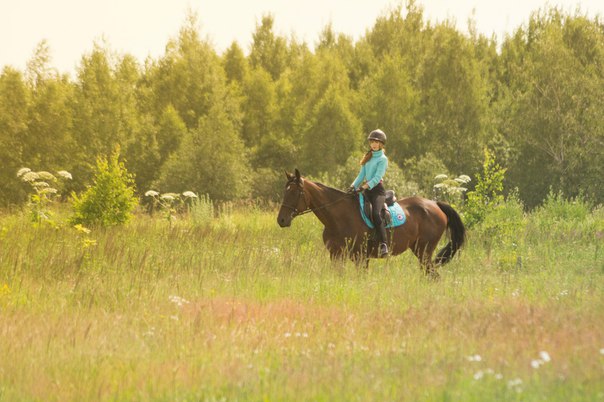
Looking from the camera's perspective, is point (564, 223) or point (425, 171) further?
point (425, 171)

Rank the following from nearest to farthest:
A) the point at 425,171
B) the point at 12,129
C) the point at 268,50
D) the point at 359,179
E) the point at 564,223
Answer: the point at 359,179, the point at 564,223, the point at 425,171, the point at 12,129, the point at 268,50

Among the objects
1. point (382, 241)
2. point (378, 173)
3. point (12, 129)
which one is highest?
point (378, 173)

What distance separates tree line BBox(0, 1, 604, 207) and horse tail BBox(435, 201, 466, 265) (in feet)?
41.4

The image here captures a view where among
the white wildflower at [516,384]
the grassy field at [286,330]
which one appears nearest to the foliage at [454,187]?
the grassy field at [286,330]

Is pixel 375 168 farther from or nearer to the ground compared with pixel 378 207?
farther from the ground

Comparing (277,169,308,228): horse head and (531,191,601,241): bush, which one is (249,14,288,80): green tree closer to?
(531,191,601,241): bush

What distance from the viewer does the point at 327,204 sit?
12664 millimetres

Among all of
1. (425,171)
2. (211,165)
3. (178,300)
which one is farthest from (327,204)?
(211,165)

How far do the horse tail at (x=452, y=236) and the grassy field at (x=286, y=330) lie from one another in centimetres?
53

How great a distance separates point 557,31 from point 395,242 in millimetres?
24219

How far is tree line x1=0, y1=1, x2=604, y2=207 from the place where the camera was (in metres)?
33.1

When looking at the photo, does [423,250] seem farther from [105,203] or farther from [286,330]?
[105,203]

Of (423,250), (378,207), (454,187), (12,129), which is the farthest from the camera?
(12,129)

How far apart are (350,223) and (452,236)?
84.2 inches
